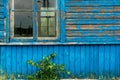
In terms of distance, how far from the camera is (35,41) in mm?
9172

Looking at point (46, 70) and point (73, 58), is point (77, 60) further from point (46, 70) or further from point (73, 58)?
point (46, 70)

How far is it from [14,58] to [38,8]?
142cm

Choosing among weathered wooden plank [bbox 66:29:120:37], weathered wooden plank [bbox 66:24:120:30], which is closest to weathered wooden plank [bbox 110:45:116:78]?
weathered wooden plank [bbox 66:29:120:37]

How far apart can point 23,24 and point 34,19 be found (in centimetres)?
31

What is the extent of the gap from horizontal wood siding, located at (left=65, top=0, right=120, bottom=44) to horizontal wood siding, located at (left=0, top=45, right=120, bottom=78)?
10.1 inches

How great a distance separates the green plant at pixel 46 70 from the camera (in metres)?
8.85

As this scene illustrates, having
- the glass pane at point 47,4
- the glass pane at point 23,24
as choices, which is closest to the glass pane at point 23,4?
the glass pane at point 23,24

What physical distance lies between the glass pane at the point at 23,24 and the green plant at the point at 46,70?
800 millimetres

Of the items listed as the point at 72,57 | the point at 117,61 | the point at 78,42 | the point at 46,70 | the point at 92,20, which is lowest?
the point at 46,70

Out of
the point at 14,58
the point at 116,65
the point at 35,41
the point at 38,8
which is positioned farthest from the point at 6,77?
the point at 116,65

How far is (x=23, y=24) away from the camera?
922 cm

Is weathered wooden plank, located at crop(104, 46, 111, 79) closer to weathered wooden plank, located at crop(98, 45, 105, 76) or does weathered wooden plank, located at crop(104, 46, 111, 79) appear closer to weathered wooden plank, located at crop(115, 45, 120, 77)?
weathered wooden plank, located at crop(98, 45, 105, 76)

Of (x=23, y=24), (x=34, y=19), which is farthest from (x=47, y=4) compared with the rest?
(x=23, y=24)

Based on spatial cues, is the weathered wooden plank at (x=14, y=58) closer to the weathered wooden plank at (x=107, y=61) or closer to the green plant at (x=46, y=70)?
the green plant at (x=46, y=70)
